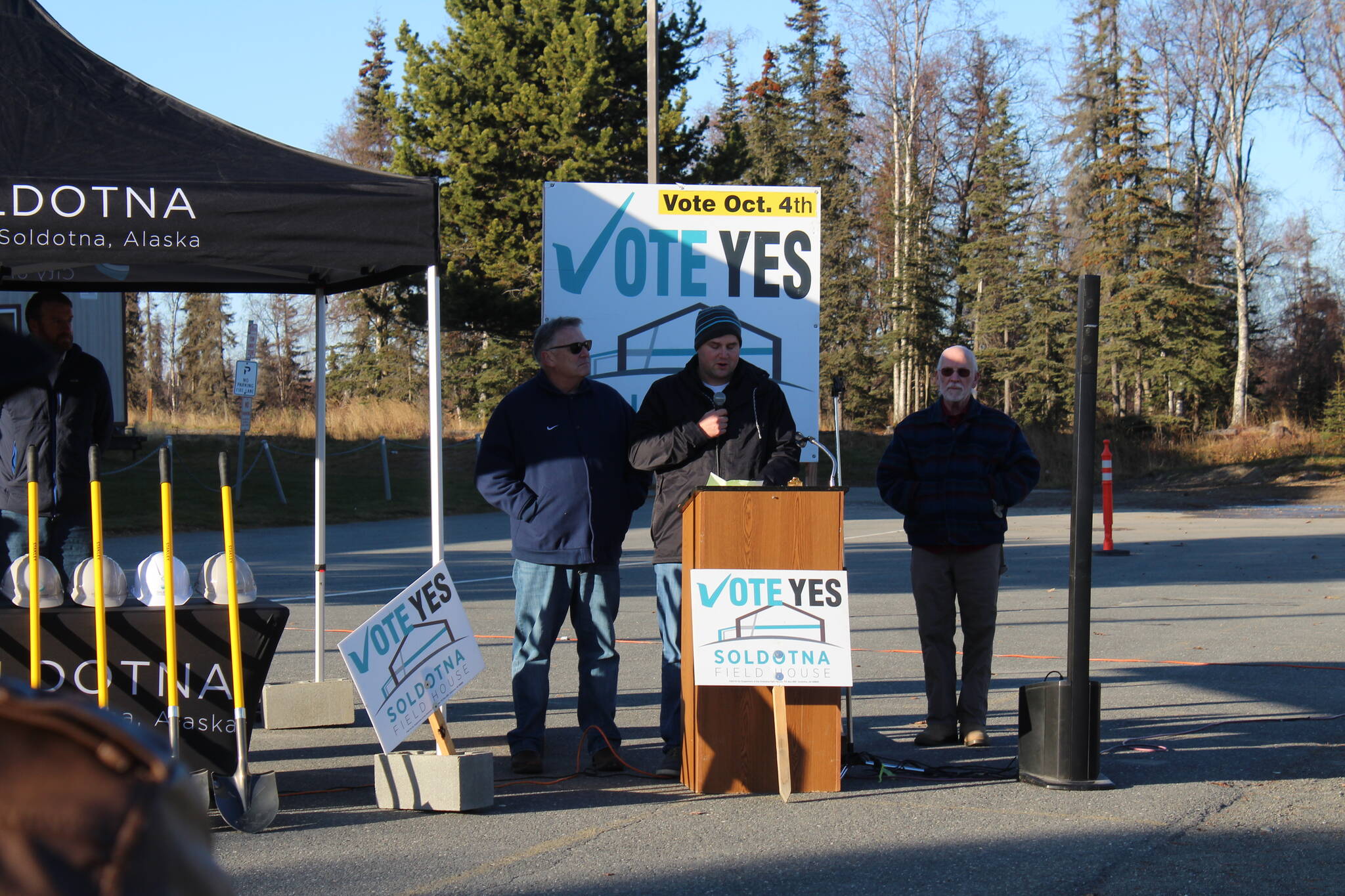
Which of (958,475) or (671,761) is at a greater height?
(958,475)

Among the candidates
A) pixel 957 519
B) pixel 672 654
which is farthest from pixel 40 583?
pixel 957 519

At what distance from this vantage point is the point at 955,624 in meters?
6.41

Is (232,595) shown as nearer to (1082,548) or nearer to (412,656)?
(412,656)

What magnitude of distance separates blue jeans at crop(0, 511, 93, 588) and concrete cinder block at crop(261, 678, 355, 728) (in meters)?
1.23

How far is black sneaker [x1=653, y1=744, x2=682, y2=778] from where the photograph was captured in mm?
5910

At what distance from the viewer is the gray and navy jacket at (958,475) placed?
6375 millimetres

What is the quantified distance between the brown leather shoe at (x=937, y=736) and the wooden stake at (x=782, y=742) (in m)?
1.28

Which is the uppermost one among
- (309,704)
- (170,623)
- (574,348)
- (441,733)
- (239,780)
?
(574,348)

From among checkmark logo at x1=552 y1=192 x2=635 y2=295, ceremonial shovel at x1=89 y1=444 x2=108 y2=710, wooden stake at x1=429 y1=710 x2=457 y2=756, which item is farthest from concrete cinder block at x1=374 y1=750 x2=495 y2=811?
checkmark logo at x1=552 y1=192 x2=635 y2=295

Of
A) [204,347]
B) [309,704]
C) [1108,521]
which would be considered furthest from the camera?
[204,347]

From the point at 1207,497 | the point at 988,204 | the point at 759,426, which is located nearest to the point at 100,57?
the point at 759,426

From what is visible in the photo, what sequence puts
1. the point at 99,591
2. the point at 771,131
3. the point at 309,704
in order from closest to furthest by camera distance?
the point at 99,591, the point at 309,704, the point at 771,131

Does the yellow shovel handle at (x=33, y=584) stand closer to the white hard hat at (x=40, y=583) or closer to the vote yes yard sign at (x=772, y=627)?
the white hard hat at (x=40, y=583)

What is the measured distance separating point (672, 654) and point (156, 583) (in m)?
2.31
